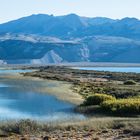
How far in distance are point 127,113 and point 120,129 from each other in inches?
356

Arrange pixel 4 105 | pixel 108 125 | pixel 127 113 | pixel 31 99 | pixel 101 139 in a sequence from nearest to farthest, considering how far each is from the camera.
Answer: pixel 101 139 → pixel 108 125 → pixel 127 113 → pixel 4 105 → pixel 31 99

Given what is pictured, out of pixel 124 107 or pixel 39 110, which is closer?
pixel 124 107

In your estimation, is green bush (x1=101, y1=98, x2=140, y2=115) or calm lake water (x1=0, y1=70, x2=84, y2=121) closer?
calm lake water (x1=0, y1=70, x2=84, y2=121)

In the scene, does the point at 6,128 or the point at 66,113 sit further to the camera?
the point at 66,113

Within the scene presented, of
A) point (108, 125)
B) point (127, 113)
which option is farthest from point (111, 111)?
point (108, 125)

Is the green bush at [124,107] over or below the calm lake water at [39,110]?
over

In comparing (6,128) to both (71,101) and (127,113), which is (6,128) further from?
(71,101)

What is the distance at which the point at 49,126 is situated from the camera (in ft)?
112

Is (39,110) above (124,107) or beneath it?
beneath

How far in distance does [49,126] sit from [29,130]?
6.87 feet

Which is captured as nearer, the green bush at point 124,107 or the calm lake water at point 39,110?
the calm lake water at point 39,110

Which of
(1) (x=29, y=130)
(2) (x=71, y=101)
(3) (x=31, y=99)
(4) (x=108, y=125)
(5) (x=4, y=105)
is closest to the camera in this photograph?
(1) (x=29, y=130)

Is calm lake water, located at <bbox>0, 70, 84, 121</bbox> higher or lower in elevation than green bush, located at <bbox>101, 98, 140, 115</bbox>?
lower

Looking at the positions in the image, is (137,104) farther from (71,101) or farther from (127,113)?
(71,101)
